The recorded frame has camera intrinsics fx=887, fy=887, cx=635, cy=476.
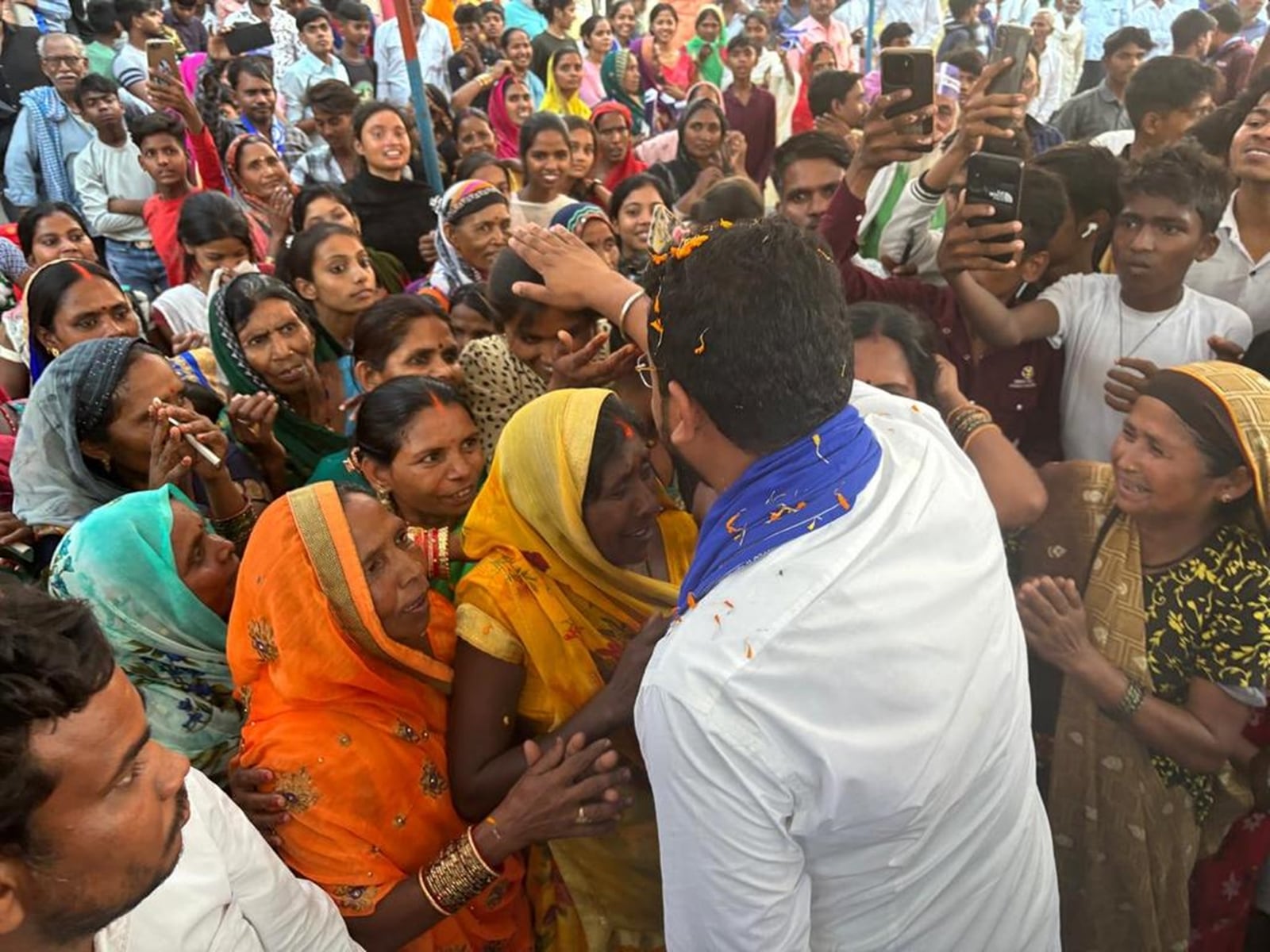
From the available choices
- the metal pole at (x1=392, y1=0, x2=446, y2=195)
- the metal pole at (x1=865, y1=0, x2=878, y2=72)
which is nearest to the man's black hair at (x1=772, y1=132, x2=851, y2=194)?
the metal pole at (x1=392, y1=0, x2=446, y2=195)

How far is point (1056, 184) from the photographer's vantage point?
271cm

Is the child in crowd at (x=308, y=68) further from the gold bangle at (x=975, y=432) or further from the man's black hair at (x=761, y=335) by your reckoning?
the man's black hair at (x=761, y=335)

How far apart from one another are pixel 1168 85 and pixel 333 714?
4161 millimetres

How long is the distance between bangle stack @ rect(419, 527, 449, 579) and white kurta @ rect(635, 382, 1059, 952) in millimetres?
1046

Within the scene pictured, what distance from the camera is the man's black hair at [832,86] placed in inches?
225

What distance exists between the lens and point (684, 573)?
6.68ft

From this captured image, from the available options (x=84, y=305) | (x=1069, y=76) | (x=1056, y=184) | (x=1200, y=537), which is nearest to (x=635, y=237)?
(x=1056, y=184)

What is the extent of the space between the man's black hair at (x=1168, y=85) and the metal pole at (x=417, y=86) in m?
3.13

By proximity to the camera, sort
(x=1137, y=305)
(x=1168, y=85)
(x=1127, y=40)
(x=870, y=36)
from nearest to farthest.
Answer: (x=1137, y=305) → (x=1168, y=85) → (x=1127, y=40) → (x=870, y=36)

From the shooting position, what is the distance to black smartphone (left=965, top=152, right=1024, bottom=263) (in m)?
2.27

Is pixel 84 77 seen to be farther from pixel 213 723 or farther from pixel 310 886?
pixel 310 886

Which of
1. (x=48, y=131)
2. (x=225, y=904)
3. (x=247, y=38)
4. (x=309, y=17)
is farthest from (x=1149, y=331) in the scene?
(x=247, y=38)

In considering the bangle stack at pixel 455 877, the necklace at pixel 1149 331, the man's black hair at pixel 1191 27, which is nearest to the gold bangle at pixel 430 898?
the bangle stack at pixel 455 877

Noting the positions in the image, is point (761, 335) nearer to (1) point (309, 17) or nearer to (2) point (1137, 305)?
(2) point (1137, 305)
